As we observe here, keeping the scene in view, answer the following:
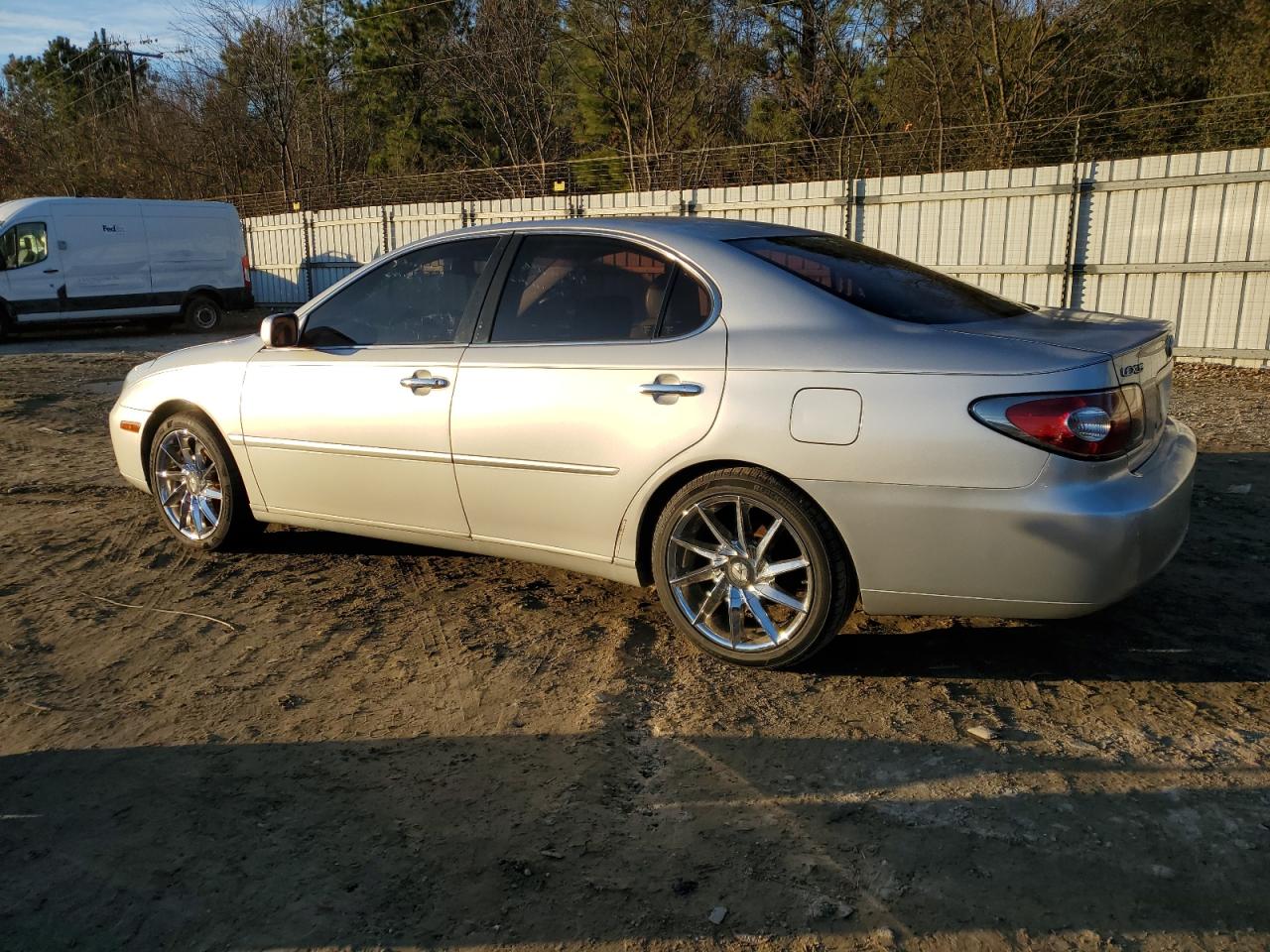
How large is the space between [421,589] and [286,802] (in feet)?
5.98

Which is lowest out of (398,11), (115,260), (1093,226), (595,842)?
(595,842)

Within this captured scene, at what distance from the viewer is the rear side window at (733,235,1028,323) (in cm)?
366

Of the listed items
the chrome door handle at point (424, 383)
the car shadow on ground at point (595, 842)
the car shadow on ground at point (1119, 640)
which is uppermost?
the chrome door handle at point (424, 383)

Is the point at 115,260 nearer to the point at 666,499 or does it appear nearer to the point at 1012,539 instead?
the point at 666,499

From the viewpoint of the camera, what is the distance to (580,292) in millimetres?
4113

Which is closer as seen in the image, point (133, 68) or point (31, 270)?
point (31, 270)

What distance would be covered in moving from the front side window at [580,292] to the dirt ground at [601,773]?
1179 millimetres

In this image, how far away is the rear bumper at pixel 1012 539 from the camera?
311 cm

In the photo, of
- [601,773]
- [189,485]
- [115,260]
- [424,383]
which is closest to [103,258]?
[115,260]

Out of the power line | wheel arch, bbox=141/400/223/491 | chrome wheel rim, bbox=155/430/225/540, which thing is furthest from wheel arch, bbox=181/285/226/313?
the power line

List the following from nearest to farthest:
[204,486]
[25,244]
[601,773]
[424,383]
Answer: [601,773]
[424,383]
[204,486]
[25,244]

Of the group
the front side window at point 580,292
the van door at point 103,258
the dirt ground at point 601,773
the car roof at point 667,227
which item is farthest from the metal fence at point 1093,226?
the van door at point 103,258

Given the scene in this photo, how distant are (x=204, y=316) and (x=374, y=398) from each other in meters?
16.0

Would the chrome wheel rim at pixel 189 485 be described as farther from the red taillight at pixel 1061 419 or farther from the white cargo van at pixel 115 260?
the white cargo van at pixel 115 260
